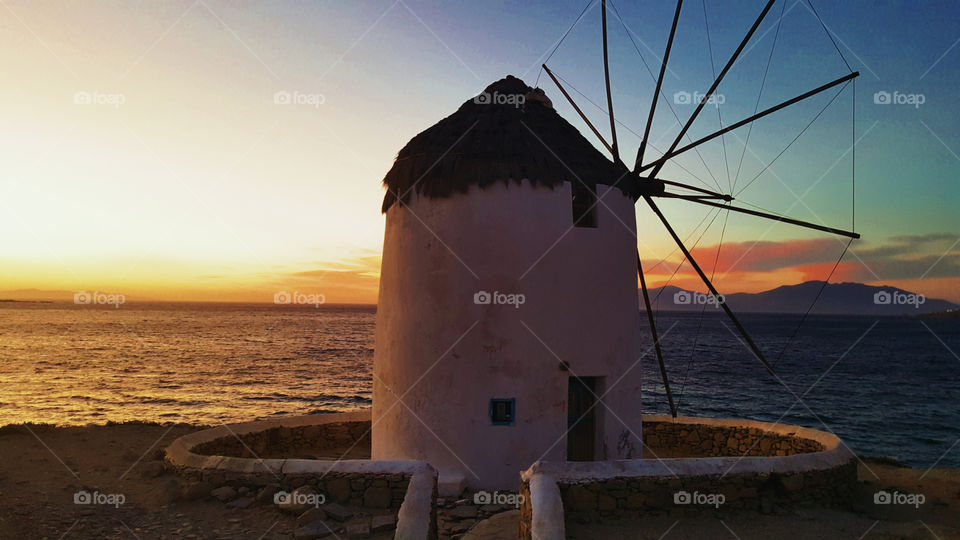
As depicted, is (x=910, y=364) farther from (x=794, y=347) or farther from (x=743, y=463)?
(x=743, y=463)

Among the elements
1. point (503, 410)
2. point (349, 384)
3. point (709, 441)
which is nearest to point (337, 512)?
point (503, 410)

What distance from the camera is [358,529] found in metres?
6.71

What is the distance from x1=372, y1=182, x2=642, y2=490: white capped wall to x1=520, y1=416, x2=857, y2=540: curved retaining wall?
7.25 ft

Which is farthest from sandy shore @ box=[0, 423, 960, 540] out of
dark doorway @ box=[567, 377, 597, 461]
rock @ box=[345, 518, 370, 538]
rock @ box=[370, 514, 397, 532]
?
dark doorway @ box=[567, 377, 597, 461]

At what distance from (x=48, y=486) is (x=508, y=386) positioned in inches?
298

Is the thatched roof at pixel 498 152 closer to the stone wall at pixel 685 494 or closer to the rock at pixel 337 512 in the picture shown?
the stone wall at pixel 685 494

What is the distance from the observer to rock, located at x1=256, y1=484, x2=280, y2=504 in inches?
301

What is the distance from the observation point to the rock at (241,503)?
765 centimetres

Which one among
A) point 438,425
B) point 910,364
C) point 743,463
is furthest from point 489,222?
point 910,364

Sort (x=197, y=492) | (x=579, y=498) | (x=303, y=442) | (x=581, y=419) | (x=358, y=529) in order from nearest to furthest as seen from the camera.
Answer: (x=358, y=529) → (x=579, y=498) → (x=197, y=492) → (x=581, y=419) → (x=303, y=442)

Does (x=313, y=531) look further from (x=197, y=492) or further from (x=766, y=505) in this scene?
(x=766, y=505)

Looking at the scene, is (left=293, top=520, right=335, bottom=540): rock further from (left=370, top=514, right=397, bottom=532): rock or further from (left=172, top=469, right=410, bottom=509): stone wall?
(left=172, top=469, right=410, bottom=509): stone wall

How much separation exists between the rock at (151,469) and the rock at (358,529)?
4.81 meters

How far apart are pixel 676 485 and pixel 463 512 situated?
2.87 meters
